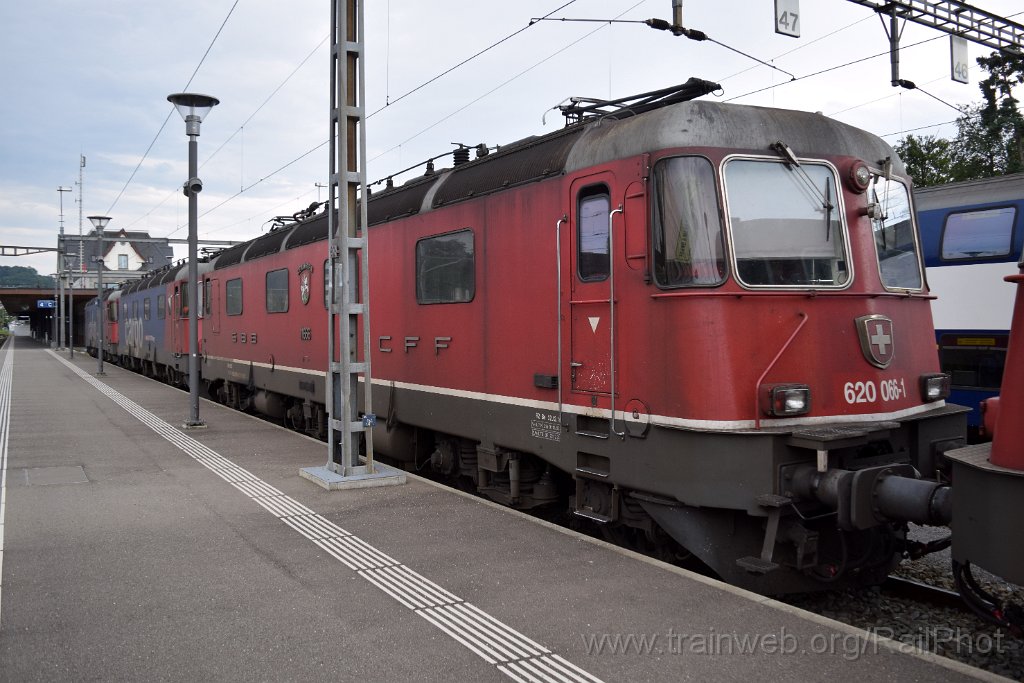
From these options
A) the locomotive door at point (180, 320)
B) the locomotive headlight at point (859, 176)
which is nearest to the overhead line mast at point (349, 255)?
the locomotive headlight at point (859, 176)

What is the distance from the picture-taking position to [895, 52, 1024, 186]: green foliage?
32.6m

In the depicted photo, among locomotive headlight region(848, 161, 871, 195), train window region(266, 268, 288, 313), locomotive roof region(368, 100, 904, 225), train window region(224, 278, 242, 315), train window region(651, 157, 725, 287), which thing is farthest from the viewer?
train window region(224, 278, 242, 315)

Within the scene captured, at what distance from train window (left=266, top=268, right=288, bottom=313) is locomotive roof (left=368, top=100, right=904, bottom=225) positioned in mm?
6499

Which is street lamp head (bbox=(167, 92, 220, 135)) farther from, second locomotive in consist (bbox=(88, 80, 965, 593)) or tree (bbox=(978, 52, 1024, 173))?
tree (bbox=(978, 52, 1024, 173))

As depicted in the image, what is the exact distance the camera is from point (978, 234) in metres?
11.0

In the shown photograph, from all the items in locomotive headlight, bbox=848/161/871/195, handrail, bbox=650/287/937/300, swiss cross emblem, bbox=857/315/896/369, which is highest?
locomotive headlight, bbox=848/161/871/195

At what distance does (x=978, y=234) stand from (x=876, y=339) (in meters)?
6.72

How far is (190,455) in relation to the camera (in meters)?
10.4

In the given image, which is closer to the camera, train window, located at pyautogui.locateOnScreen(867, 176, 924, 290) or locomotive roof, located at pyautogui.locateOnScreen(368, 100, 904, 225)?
locomotive roof, located at pyautogui.locateOnScreen(368, 100, 904, 225)

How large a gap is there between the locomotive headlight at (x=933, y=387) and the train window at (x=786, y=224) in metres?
1.07

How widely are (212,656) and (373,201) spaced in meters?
7.31

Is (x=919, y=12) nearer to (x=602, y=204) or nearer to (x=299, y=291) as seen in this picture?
(x=602, y=204)

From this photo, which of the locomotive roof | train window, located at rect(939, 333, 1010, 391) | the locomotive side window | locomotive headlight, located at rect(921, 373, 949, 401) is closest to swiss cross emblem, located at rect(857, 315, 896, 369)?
locomotive headlight, located at rect(921, 373, 949, 401)

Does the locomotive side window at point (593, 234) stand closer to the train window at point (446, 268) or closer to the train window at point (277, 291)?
the train window at point (446, 268)
